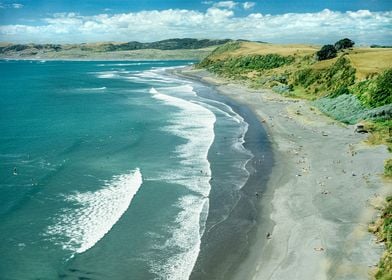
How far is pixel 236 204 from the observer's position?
29047 millimetres

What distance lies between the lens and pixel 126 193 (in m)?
31.0

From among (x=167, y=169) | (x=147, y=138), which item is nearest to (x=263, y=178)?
(x=167, y=169)

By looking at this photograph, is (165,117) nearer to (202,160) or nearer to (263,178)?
(202,160)

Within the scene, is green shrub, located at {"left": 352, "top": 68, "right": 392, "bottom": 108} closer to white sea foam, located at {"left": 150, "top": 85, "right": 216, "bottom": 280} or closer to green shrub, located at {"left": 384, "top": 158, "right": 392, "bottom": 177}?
white sea foam, located at {"left": 150, "top": 85, "right": 216, "bottom": 280}

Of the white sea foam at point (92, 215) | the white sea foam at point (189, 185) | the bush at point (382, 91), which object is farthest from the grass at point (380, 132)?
the white sea foam at point (92, 215)

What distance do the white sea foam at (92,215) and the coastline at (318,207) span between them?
27.6 feet

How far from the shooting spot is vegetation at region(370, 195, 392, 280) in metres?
19.0

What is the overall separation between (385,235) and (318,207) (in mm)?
5595

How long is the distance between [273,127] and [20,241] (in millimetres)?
33384

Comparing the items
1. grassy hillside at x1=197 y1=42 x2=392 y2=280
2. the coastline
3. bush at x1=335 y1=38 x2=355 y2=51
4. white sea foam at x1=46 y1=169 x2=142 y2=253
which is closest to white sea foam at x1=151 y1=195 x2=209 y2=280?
the coastline

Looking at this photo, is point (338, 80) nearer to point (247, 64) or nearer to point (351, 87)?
point (351, 87)

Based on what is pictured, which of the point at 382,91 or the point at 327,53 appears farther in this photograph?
the point at 327,53

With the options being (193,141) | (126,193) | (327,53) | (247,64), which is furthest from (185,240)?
(247,64)

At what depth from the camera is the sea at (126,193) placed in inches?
870
